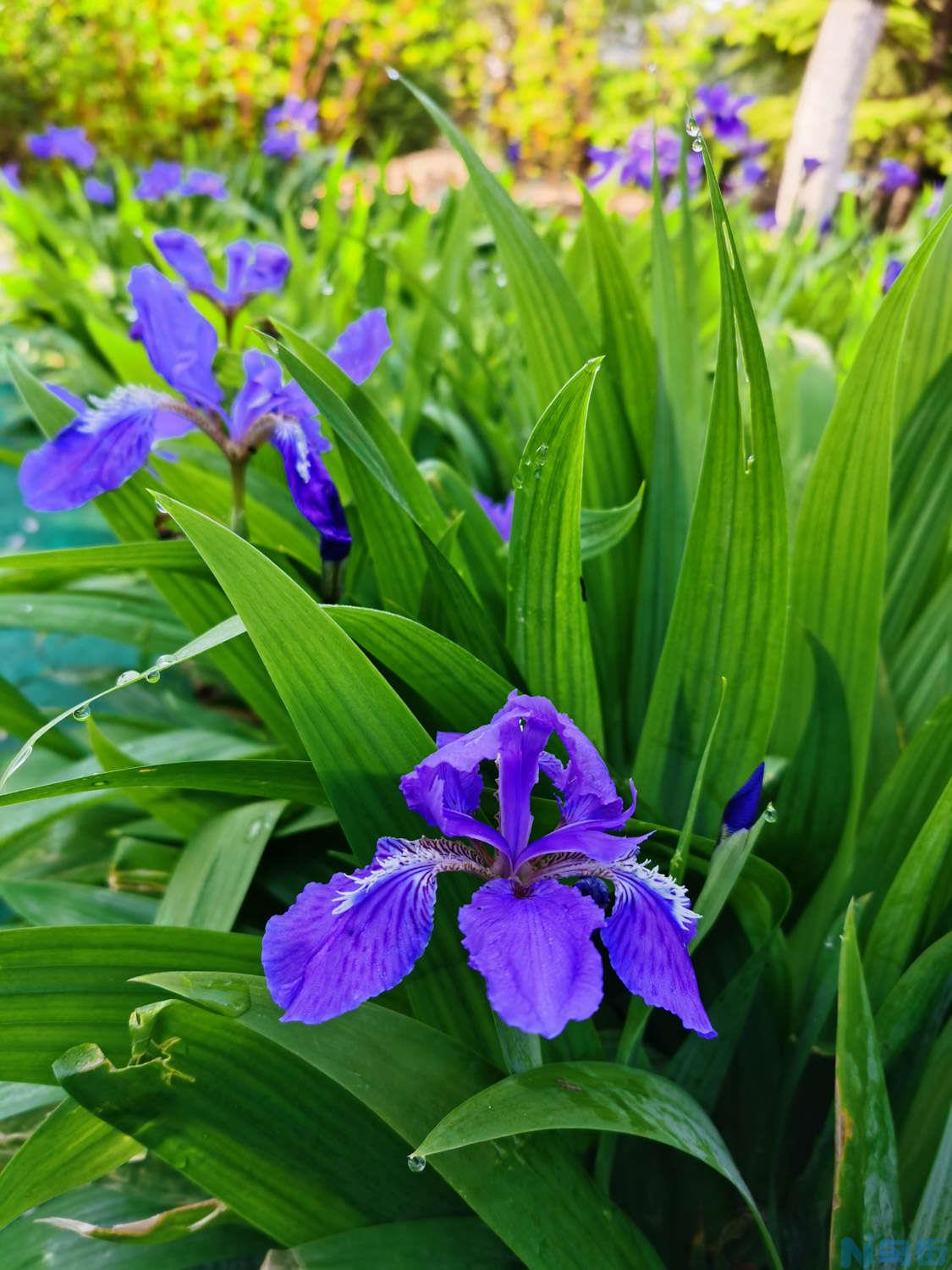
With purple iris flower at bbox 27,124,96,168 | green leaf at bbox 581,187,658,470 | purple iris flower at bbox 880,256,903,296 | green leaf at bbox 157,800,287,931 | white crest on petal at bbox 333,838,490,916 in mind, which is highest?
purple iris flower at bbox 880,256,903,296

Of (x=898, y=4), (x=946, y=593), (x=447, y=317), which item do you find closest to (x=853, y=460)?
(x=946, y=593)

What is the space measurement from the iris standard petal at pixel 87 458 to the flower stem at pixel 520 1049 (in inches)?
25.4

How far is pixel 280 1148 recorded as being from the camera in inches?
31.7

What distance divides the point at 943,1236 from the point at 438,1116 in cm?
38

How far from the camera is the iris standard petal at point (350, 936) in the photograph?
65 centimetres

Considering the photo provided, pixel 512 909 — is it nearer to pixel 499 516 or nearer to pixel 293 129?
pixel 499 516

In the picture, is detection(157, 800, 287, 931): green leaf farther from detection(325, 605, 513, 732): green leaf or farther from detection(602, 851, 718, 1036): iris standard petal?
detection(602, 851, 718, 1036): iris standard petal

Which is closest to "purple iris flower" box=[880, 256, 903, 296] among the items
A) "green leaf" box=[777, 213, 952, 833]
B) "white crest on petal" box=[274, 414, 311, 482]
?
"green leaf" box=[777, 213, 952, 833]

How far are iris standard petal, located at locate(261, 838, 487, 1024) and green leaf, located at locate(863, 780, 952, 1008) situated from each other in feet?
1.35

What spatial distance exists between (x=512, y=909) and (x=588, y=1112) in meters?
0.16

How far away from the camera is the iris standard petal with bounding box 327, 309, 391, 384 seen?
1092mm

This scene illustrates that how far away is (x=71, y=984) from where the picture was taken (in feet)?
2.59

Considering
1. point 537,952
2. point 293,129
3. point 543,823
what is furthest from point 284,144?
point 537,952

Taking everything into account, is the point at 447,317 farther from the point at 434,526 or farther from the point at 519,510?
the point at 519,510
